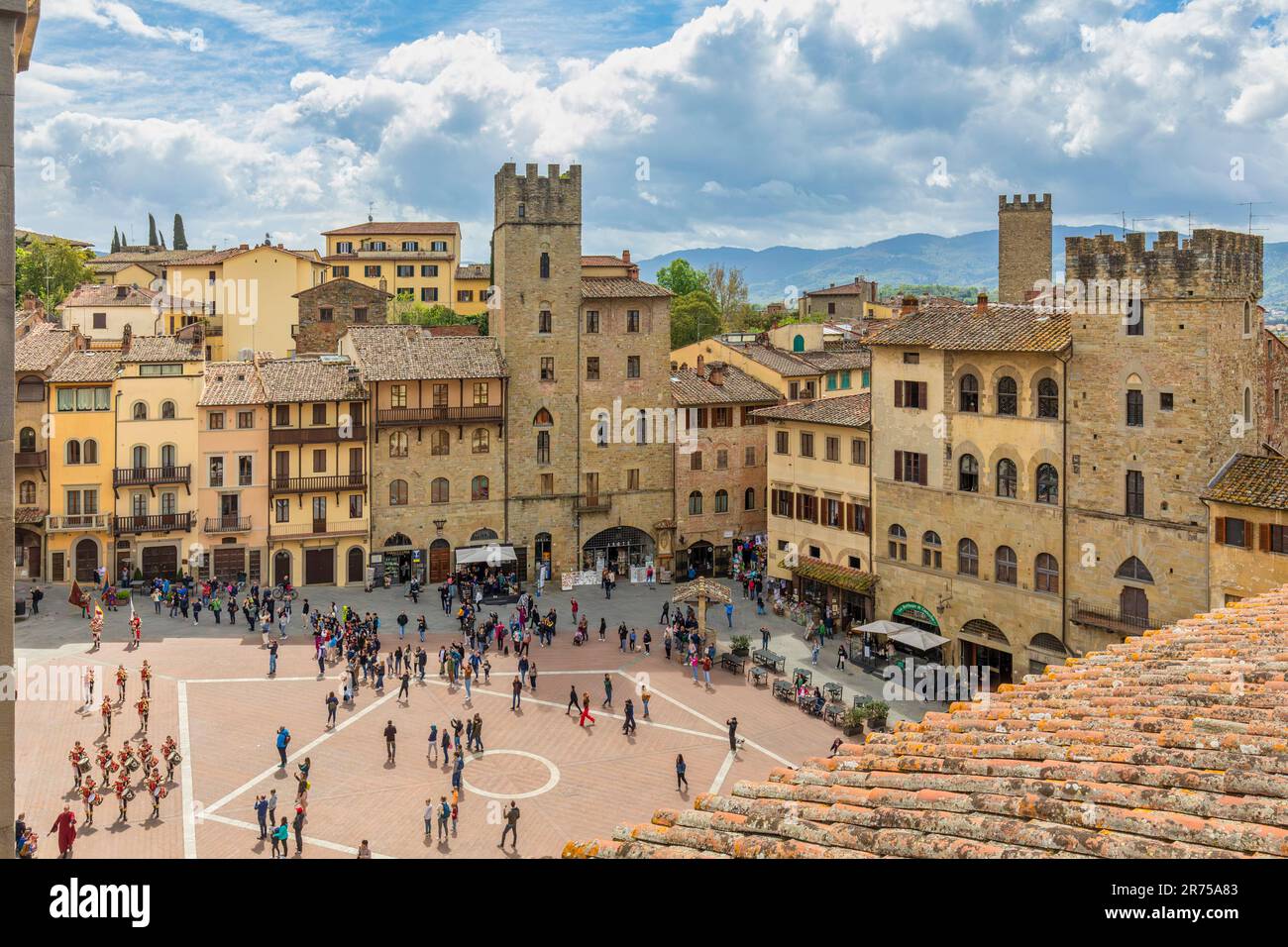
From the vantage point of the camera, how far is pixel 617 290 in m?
60.8

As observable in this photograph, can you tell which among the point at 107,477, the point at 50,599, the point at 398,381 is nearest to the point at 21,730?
the point at 50,599

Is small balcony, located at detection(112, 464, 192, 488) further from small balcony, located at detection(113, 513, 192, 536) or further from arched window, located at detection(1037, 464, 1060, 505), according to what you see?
arched window, located at detection(1037, 464, 1060, 505)

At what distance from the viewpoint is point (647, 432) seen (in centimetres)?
6125

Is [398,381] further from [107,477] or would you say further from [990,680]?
[990,680]

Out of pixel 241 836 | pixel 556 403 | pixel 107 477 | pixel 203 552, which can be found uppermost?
pixel 556 403

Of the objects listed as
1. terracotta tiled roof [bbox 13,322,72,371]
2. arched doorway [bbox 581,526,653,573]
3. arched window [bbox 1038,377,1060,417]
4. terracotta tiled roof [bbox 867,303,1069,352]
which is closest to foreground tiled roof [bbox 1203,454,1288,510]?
arched window [bbox 1038,377,1060,417]

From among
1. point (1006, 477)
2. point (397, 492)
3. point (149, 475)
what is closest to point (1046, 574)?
point (1006, 477)

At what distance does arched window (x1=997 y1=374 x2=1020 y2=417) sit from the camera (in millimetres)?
41938

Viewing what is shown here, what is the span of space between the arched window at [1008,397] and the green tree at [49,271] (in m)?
76.2

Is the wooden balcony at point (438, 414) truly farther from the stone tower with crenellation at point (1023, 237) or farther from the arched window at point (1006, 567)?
the stone tower with crenellation at point (1023, 237)

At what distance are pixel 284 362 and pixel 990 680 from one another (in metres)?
38.7

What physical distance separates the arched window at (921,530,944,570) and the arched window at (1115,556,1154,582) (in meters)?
7.94

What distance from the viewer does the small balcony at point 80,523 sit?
166ft

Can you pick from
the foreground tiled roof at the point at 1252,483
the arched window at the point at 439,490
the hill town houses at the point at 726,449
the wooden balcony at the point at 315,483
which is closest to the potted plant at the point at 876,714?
the hill town houses at the point at 726,449
